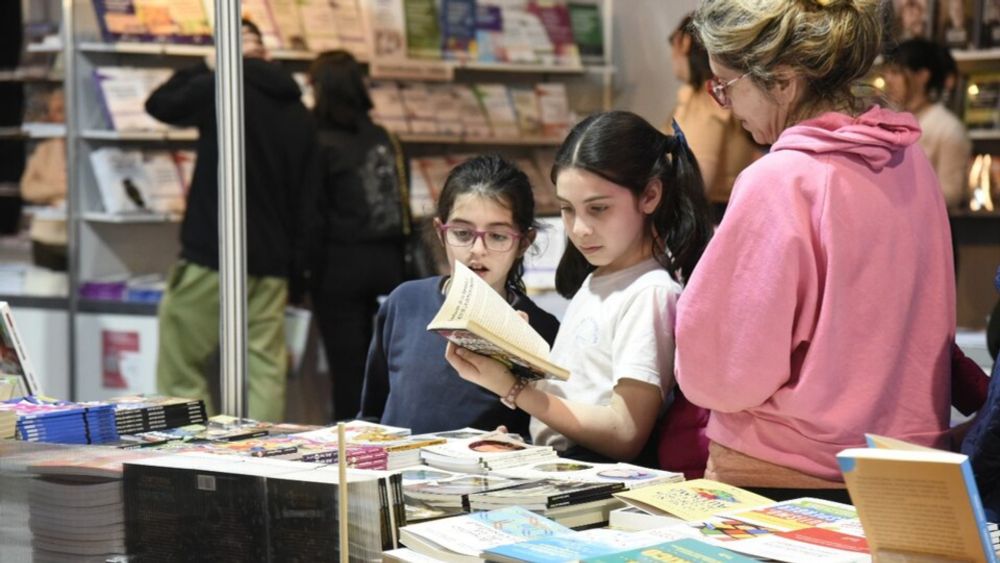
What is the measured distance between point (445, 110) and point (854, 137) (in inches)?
179

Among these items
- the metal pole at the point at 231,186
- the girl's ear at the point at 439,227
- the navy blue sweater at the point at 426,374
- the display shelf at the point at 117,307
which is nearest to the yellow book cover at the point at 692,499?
the navy blue sweater at the point at 426,374

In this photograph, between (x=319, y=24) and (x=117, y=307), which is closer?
(x=117, y=307)

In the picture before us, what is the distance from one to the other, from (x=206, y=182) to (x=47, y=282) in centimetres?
117

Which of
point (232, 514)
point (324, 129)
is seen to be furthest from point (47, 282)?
point (232, 514)

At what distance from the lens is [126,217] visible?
6.09m

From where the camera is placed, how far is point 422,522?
6.27 feet

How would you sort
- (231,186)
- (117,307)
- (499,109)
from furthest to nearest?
(499,109) < (117,307) < (231,186)

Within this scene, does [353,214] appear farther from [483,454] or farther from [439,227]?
[483,454]

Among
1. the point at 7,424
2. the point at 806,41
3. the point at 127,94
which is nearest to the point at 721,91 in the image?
the point at 806,41

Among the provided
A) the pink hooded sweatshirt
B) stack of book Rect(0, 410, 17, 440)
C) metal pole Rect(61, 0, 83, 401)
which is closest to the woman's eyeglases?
the pink hooded sweatshirt

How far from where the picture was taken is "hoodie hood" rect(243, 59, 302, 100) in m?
5.43

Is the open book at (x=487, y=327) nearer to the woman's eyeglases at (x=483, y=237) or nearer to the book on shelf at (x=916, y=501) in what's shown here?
the woman's eyeglases at (x=483, y=237)

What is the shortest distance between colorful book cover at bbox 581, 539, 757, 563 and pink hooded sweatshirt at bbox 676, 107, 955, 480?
43cm

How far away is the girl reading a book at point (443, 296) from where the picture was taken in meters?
2.71
